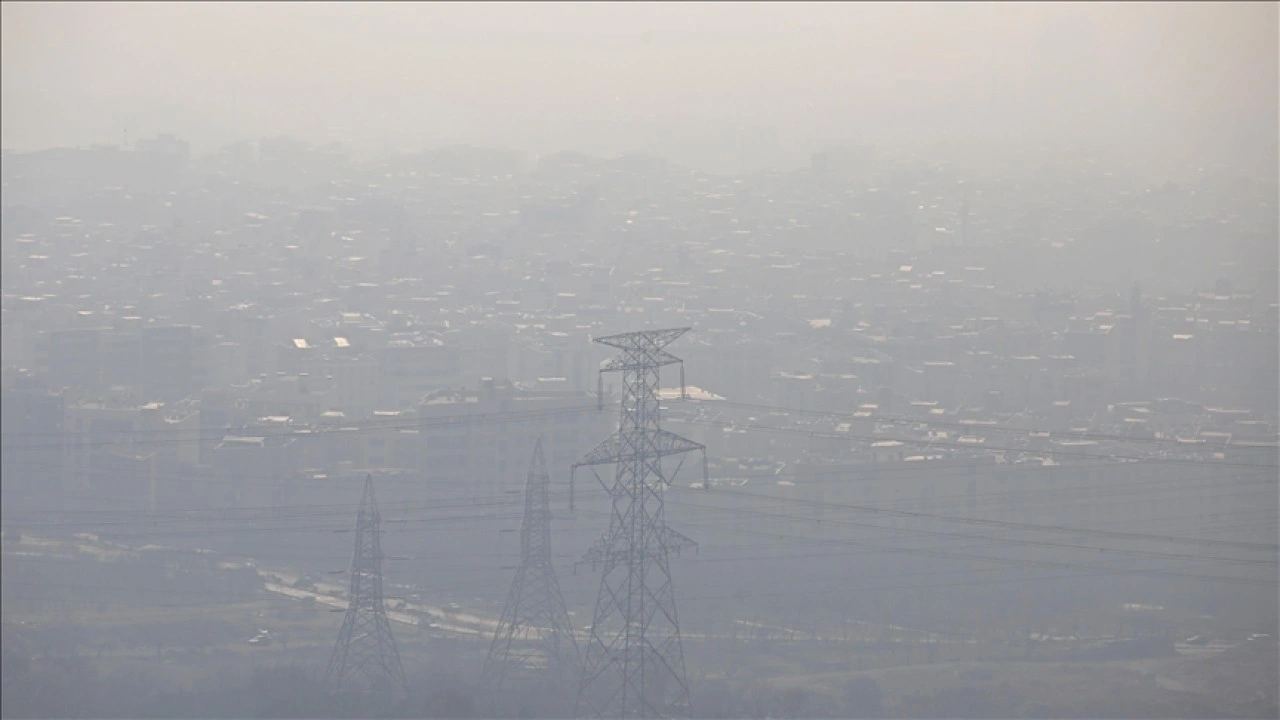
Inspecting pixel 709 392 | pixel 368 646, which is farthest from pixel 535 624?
pixel 709 392

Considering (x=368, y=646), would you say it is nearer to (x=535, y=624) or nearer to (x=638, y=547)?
(x=535, y=624)

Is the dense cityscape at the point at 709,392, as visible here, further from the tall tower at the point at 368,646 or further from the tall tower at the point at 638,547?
the tall tower at the point at 638,547

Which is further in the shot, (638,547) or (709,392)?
(709,392)

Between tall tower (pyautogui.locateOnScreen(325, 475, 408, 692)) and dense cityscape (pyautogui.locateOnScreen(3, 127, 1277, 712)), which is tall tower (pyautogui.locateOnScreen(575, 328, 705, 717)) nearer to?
tall tower (pyautogui.locateOnScreen(325, 475, 408, 692))

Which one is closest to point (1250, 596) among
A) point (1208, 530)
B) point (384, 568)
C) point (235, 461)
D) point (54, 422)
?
point (1208, 530)

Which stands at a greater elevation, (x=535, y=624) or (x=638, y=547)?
(x=638, y=547)
